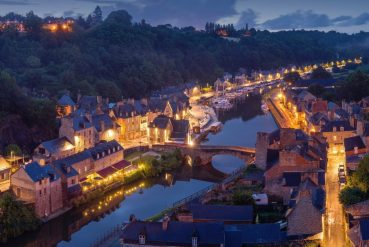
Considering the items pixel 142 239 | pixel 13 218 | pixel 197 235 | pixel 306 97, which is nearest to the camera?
pixel 197 235

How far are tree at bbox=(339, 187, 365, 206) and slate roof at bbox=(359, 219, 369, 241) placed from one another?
15.5 feet

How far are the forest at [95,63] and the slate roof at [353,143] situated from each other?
1052 inches

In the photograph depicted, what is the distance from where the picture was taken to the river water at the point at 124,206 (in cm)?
3372

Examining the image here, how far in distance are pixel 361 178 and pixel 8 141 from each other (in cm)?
3058

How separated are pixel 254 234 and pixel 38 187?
14.7 m

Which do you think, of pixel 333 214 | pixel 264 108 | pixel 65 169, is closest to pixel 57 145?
pixel 65 169

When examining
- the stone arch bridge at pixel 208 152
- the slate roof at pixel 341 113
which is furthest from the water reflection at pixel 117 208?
the slate roof at pixel 341 113

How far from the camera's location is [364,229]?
25141 millimetres

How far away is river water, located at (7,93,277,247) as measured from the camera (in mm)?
33719

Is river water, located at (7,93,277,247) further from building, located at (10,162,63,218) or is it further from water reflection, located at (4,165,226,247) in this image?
building, located at (10,162,63,218)

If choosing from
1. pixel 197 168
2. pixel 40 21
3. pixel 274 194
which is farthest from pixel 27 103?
pixel 40 21

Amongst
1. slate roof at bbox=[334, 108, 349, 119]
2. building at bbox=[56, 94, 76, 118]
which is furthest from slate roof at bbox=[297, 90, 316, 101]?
building at bbox=[56, 94, 76, 118]

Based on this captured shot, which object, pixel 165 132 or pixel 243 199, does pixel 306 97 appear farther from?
pixel 243 199

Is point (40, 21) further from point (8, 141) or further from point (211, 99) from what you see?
point (8, 141)
